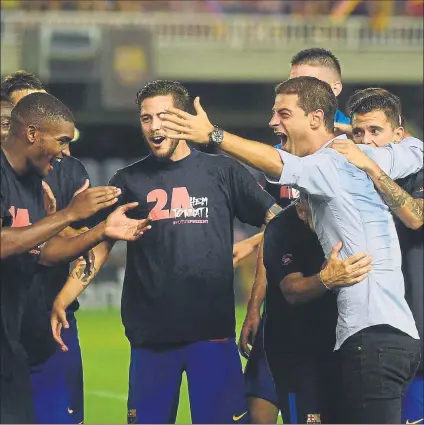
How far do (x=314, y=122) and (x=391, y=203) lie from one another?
1.88 ft

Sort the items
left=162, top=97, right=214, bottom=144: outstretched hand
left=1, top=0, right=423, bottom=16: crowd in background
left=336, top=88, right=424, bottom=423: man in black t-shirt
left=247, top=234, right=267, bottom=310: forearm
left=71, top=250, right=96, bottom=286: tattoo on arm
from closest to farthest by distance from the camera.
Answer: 1. left=162, top=97, right=214, bottom=144: outstretched hand
2. left=336, top=88, right=424, bottom=423: man in black t-shirt
3. left=71, top=250, right=96, bottom=286: tattoo on arm
4. left=247, top=234, right=267, bottom=310: forearm
5. left=1, top=0, right=423, bottom=16: crowd in background

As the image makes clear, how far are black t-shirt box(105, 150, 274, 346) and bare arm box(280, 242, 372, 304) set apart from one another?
0.78m

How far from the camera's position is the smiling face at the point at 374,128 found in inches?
264

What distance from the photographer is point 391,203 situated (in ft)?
19.5

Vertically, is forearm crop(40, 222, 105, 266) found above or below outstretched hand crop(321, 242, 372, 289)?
above

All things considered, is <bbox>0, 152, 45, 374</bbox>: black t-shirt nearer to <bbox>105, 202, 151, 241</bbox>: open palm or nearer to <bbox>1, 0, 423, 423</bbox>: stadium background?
<bbox>105, 202, 151, 241</bbox>: open palm

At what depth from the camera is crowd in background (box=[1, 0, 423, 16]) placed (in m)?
24.8

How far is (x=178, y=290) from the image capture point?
6.62 meters

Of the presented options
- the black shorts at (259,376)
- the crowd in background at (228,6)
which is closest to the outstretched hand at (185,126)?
the black shorts at (259,376)

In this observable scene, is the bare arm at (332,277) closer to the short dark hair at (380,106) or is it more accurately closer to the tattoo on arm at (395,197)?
the tattoo on arm at (395,197)

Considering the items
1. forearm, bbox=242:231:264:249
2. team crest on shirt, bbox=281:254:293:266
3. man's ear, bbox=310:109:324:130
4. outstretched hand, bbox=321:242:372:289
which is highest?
man's ear, bbox=310:109:324:130

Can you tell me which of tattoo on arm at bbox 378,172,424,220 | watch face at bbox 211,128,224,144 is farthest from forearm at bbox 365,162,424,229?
watch face at bbox 211,128,224,144

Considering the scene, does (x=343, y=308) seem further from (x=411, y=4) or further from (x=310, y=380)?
(x=411, y=4)

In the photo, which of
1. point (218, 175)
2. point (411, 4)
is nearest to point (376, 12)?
point (411, 4)
